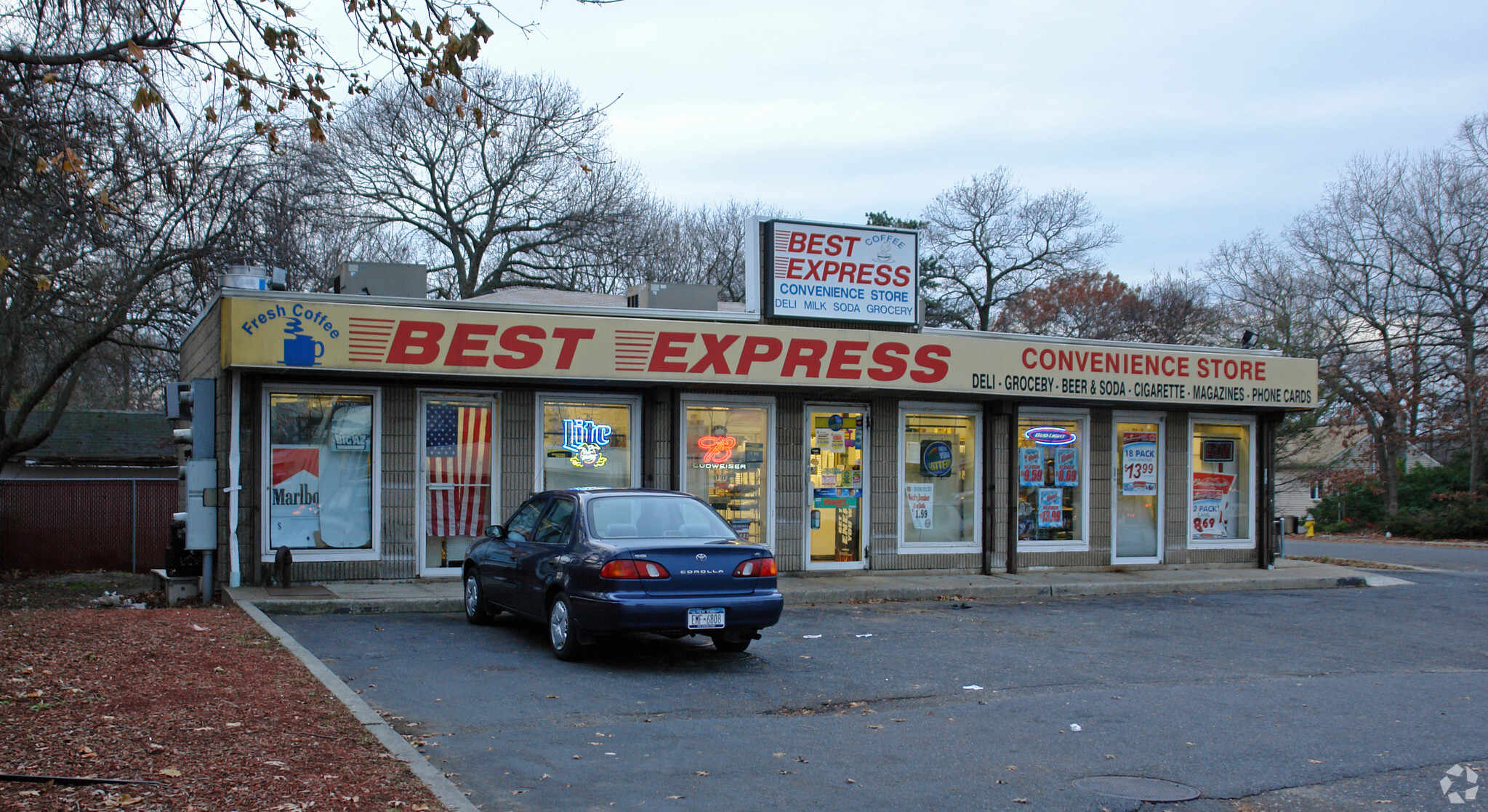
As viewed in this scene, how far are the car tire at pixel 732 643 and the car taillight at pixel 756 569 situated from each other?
2.30 ft

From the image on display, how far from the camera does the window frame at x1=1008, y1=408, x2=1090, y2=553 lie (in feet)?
57.6

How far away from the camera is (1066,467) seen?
17.8 meters

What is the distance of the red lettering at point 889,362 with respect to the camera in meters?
15.8

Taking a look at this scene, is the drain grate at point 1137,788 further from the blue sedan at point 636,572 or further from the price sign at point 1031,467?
the price sign at point 1031,467

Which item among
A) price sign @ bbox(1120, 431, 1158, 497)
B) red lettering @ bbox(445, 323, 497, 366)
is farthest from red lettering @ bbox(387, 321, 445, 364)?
price sign @ bbox(1120, 431, 1158, 497)

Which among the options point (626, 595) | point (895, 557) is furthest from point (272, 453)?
point (895, 557)

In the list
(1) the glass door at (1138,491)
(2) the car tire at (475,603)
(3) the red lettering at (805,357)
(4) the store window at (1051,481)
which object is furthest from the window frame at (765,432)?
(1) the glass door at (1138,491)

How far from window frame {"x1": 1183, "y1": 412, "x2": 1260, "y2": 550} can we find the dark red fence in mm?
20942

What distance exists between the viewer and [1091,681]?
362 inches

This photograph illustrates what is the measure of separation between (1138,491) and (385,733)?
14.4 m

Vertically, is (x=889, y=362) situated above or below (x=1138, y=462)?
above

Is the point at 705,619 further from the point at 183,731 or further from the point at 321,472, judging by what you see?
the point at 321,472

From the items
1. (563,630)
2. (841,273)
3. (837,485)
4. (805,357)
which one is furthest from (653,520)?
(841,273)

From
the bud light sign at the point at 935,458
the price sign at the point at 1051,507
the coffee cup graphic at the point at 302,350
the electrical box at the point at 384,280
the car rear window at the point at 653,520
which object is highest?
the electrical box at the point at 384,280
